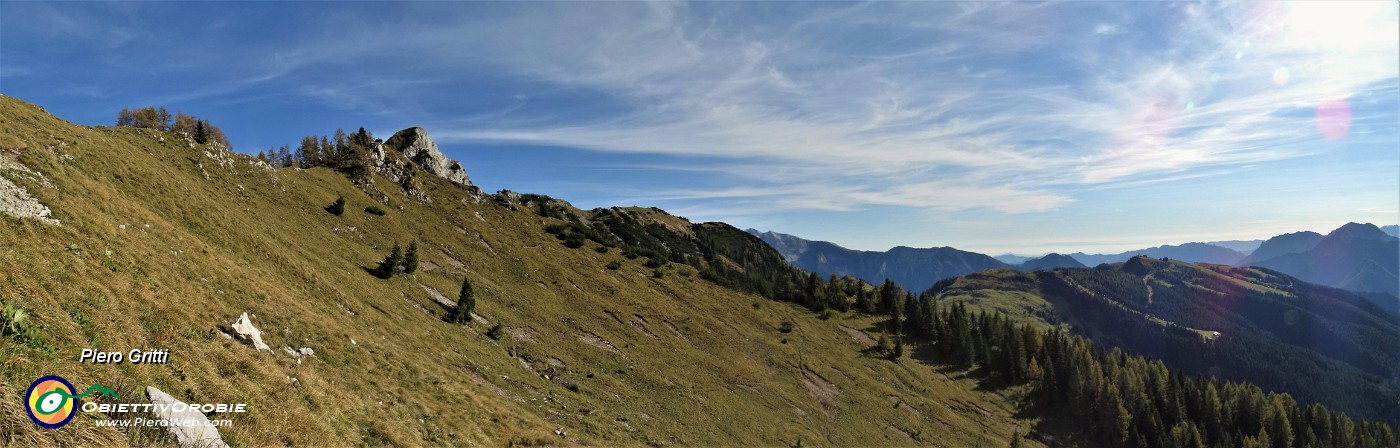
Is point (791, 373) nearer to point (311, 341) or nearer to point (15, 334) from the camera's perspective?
point (311, 341)

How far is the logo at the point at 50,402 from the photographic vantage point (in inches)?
355

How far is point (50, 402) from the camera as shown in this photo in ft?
30.9

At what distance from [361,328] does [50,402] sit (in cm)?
2817

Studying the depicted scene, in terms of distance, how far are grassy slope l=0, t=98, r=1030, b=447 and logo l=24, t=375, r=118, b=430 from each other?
0.88 feet

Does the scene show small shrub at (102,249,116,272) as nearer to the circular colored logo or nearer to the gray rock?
the gray rock

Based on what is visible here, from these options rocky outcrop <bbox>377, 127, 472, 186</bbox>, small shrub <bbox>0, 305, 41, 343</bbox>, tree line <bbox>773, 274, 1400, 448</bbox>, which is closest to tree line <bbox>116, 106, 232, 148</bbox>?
rocky outcrop <bbox>377, 127, 472, 186</bbox>

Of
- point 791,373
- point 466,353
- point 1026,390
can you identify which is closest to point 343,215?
point 466,353

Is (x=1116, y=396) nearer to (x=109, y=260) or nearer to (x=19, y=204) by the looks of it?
(x=109, y=260)

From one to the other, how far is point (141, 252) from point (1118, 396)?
17622cm

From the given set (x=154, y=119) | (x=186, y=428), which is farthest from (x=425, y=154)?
(x=186, y=428)

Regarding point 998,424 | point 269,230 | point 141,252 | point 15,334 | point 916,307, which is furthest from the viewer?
point 916,307

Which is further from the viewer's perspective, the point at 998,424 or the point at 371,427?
the point at 998,424

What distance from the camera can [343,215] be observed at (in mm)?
66438

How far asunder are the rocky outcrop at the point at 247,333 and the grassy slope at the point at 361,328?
63 cm
